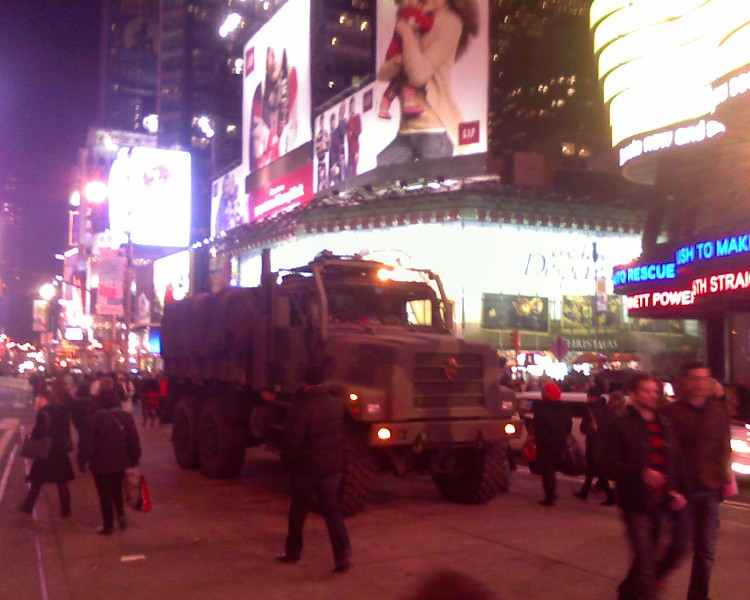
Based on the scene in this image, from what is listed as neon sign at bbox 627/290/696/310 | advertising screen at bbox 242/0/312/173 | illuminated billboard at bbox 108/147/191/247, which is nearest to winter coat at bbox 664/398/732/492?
neon sign at bbox 627/290/696/310

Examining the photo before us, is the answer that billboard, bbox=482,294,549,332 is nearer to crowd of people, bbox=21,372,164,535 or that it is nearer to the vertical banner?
the vertical banner

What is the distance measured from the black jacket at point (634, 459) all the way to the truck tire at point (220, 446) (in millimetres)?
7844

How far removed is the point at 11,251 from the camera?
194 m

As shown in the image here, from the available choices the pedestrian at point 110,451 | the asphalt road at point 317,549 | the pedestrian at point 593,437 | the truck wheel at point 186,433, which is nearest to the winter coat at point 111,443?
the pedestrian at point 110,451

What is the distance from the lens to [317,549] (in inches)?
332

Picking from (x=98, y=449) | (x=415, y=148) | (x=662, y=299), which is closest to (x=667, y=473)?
(x=98, y=449)

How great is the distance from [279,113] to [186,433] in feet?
155

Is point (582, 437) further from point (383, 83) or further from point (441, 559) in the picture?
point (383, 83)

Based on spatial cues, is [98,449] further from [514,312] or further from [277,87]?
[277,87]

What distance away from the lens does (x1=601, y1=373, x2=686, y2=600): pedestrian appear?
228 inches

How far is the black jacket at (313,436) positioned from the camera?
739cm

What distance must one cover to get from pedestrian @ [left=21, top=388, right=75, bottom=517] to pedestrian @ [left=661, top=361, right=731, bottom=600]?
23.2 ft

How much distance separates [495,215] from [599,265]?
242 inches

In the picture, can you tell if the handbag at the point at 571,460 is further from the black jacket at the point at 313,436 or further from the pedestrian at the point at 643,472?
the pedestrian at the point at 643,472
